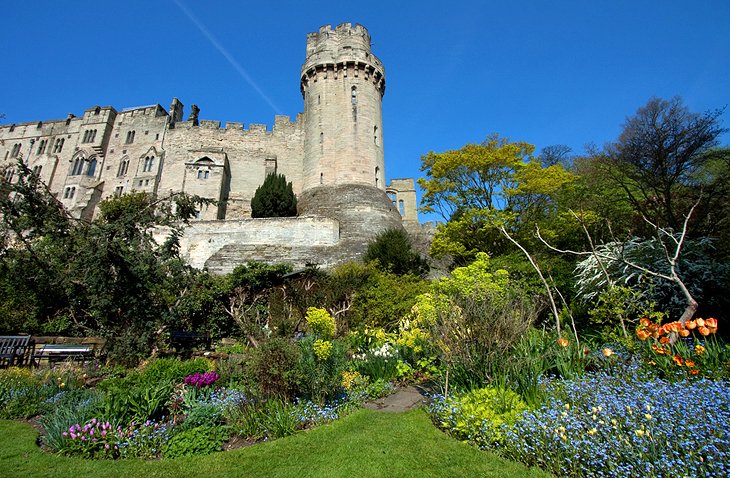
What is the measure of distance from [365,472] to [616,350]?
17.5ft

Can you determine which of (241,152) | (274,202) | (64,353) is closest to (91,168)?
(241,152)

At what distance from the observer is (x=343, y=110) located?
29.7 m

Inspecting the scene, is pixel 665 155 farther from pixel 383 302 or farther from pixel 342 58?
pixel 342 58

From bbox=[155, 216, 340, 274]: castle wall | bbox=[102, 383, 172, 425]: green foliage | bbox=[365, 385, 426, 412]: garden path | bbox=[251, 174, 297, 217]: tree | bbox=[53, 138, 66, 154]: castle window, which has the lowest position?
bbox=[365, 385, 426, 412]: garden path

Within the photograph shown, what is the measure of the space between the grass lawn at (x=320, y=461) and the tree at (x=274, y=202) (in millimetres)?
24252

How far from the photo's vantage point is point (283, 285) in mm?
17672

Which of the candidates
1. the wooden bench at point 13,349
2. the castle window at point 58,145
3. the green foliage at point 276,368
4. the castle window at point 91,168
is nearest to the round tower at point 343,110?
the wooden bench at point 13,349

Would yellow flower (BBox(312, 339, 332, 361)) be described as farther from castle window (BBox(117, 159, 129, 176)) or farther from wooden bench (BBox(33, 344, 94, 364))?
castle window (BBox(117, 159, 129, 176))

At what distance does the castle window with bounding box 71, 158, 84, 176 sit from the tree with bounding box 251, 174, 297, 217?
2599cm

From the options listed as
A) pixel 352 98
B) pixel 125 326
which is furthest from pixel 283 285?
pixel 352 98

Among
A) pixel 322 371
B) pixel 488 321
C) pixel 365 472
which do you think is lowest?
pixel 365 472

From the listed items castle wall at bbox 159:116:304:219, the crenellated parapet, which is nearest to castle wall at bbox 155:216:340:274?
castle wall at bbox 159:116:304:219

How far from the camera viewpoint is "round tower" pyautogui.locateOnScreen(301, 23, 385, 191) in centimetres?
2853

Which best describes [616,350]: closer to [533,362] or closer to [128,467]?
[533,362]
